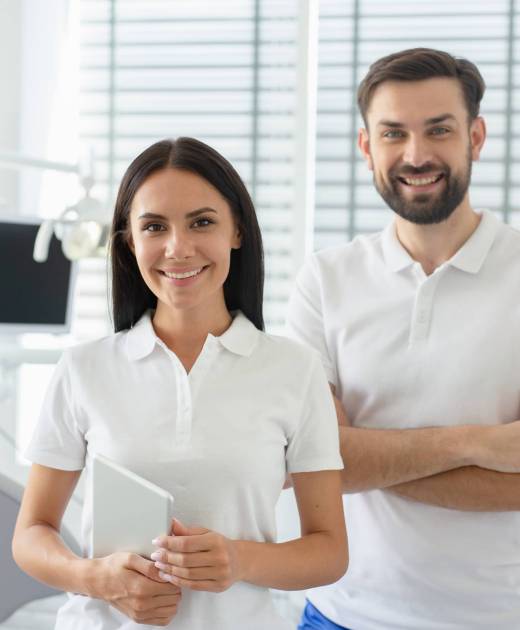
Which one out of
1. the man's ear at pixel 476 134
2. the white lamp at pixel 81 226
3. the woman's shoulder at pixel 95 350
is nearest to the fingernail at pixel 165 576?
the woman's shoulder at pixel 95 350

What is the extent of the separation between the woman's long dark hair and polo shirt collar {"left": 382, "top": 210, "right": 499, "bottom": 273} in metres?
0.34

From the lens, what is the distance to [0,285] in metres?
3.26

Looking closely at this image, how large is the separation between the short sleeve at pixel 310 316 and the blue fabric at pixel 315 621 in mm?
418

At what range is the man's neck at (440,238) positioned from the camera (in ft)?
5.18

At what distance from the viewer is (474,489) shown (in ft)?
4.66

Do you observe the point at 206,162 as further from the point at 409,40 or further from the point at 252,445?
the point at 409,40

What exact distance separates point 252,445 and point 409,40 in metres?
2.36

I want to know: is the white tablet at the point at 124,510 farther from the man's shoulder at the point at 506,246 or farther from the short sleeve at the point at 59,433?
the man's shoulder at the point at 506,246

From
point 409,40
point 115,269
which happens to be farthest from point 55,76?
point 115,269

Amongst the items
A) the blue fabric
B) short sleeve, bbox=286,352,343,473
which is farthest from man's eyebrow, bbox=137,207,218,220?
the blue fabric

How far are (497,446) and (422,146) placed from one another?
513 millimetres

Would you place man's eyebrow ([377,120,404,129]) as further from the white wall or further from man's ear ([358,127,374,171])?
the white wall

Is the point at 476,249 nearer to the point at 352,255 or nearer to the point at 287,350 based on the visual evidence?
the point at 352,255

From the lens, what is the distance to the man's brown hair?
5.00 feet
